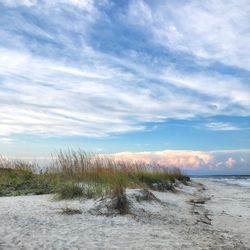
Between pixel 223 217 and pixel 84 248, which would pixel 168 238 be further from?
pixel 223 217

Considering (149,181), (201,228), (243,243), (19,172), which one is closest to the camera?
(243,243)

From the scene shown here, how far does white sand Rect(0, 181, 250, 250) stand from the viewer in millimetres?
5828

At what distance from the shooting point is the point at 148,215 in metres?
8.88

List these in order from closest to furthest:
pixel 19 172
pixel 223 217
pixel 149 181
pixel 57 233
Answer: pixel 57 233 → pixel 223 217 → pixel 19 172 → pixel 149 181

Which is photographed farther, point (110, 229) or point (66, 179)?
point (66, 179)

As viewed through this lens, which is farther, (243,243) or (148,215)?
(148,215)

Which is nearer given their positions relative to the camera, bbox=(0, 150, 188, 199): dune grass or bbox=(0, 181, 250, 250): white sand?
bbox=(0, 181, 250, 250): white sand

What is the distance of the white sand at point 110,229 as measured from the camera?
5828 millimetres

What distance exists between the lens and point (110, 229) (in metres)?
6.98

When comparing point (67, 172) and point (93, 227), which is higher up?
point (67, 172)

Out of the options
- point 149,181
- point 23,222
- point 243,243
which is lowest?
point 243,243

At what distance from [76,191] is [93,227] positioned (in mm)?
4161

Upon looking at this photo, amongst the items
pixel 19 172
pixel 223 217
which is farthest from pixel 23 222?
pixel 19 172

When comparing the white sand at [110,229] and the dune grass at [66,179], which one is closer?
the white sand at [110,229]
